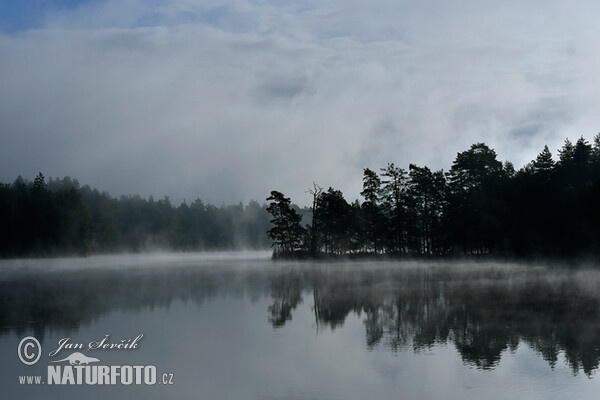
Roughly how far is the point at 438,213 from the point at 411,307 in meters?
72.4

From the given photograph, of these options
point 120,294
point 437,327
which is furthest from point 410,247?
point 437,327

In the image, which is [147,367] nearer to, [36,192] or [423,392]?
[423,392]

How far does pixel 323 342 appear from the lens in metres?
21.5

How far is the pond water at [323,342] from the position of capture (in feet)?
50.4

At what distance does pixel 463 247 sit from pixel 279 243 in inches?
1167

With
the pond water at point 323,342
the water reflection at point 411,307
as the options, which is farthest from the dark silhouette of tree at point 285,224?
the pond water at point 323,342

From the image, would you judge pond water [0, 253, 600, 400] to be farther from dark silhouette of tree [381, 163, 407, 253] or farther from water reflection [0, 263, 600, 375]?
dark silhouette of tree [381, 163, 407, 253]

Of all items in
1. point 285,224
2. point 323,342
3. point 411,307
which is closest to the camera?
point 323,342

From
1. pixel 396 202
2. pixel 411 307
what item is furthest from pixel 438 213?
pixel 411 307

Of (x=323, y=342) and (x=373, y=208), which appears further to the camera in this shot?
(x=373, y=208)

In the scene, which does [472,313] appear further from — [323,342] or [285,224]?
[285,224]

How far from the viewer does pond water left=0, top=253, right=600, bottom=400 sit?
15375mm

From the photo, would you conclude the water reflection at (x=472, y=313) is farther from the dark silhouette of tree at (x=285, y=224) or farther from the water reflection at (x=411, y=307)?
the dark silhouette of tree at (x=285, y=224)

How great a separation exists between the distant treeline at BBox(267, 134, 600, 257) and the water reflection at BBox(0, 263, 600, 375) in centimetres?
3952
